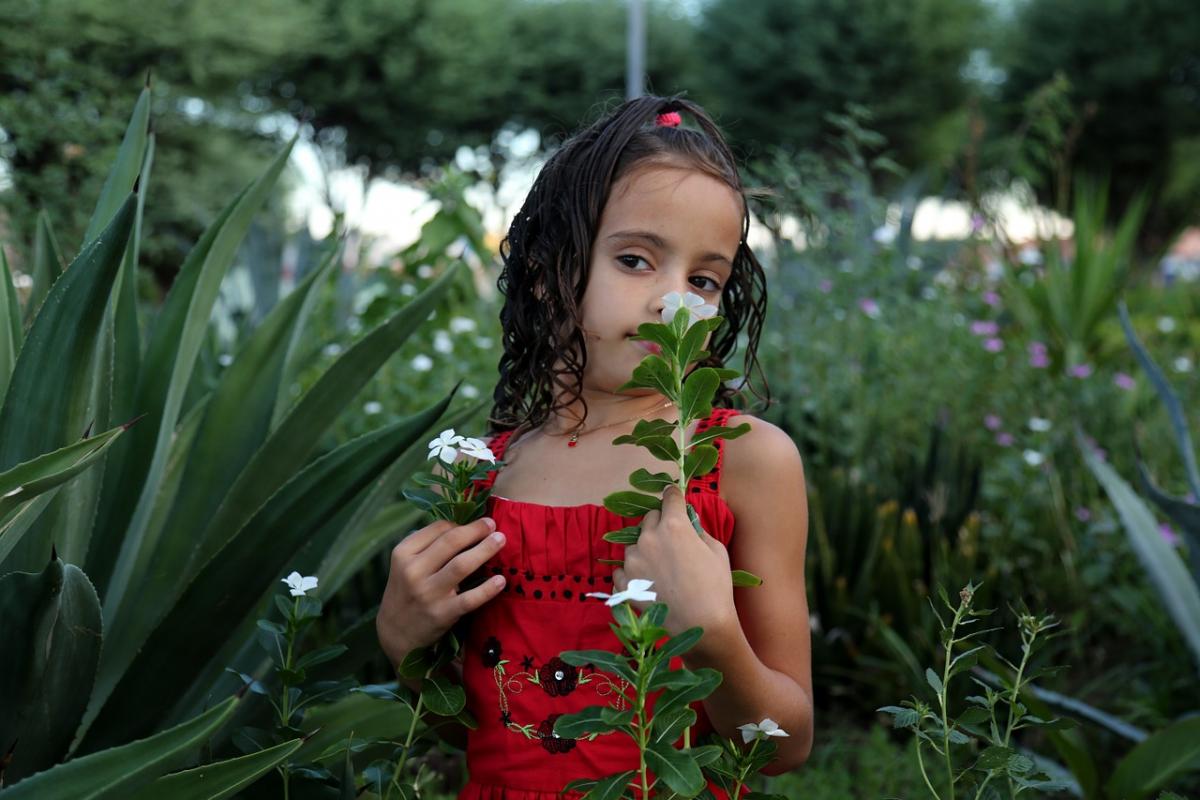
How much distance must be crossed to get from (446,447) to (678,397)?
0.84 ft

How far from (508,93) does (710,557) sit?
24073mm

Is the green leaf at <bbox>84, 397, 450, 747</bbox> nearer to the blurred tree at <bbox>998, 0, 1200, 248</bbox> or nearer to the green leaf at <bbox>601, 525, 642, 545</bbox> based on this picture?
the green leaf at <bbox>601, 525, 642, 545</bbox>

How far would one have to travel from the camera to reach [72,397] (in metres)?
1.38

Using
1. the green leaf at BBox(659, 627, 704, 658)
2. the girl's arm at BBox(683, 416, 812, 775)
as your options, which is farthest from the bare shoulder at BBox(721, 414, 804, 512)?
the green leaf at BBox(659, 627, 704, 658)

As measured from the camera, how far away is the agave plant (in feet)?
3.96

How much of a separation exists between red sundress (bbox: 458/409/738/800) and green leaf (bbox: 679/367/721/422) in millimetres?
261

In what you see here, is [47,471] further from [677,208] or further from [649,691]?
[677,208]

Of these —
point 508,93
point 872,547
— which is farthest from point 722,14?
Answer: point 872,547

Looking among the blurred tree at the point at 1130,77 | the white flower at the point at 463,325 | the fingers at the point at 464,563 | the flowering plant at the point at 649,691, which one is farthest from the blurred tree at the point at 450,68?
the flowering plant at the point at 649,691

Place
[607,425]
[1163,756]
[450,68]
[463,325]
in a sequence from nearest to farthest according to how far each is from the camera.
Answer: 1. [607,425]
2. [1163,756]
3. [463,325]
4. [450,68]

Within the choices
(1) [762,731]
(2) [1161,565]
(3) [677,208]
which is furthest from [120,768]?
(2) [1161,565]

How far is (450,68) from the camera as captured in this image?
2228cm

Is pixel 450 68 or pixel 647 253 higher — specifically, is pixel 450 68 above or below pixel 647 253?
above

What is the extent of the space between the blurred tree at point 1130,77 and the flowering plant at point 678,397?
2318 centimetres
